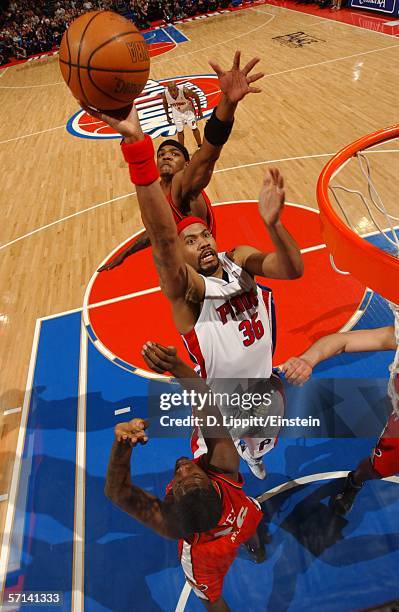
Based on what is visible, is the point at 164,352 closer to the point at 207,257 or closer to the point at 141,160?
the point at 141,160

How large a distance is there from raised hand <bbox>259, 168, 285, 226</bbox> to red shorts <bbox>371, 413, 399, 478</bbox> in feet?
5.56

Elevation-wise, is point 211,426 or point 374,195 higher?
point 211,426

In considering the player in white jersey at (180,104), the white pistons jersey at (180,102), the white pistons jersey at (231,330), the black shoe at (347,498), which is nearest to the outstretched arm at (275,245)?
the white pistons jersey at (231,330)

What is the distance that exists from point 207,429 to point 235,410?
1.94ft

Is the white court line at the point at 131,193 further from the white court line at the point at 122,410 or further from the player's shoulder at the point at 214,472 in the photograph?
the player's shoulder at the point at 214,472

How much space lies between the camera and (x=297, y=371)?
243 centimetres

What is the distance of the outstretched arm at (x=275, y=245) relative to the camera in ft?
6.88

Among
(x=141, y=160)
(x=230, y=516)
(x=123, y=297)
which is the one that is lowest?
(x=123, y=297)

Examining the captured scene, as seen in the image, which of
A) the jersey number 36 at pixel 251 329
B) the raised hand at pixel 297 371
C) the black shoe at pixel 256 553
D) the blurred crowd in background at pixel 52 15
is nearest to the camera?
the raised hand at pixel 297 371

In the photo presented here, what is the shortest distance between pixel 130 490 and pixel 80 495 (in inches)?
71.7

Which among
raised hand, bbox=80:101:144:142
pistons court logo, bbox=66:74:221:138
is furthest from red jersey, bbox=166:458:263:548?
pistons court logo, bbox=66:74:221:138

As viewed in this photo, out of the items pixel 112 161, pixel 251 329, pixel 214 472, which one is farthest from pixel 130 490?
pixel 112 161

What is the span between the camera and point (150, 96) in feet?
40.3

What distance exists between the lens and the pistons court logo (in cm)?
1046
